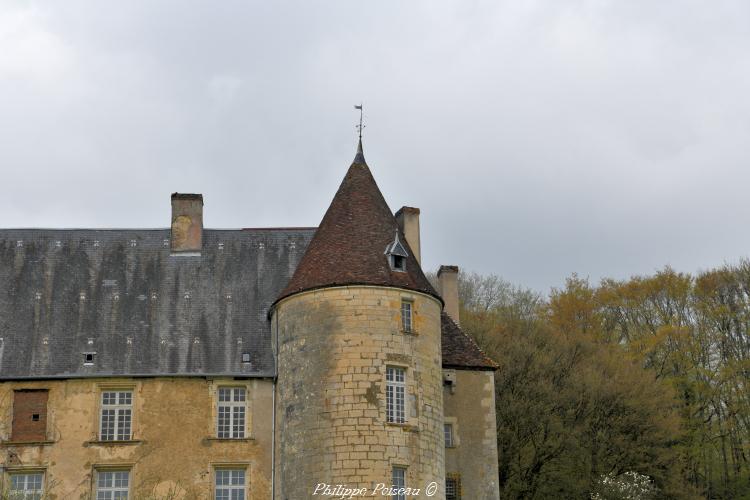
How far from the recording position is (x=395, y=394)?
25188mm

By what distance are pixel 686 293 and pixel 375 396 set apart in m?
24.5

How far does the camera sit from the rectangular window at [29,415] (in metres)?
26.5

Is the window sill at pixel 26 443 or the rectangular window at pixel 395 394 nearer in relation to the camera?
the rectangular window at pixel 395 394

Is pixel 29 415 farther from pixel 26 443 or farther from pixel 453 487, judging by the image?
pixel 453 487

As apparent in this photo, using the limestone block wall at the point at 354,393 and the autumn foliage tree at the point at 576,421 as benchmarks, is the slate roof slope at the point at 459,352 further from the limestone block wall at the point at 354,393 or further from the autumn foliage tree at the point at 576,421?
the autumn foliage tree at the point at 576,421

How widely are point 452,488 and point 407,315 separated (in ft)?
17.0

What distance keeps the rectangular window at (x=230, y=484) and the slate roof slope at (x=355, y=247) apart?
4.30m

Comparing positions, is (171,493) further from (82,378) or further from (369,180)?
(369,180)

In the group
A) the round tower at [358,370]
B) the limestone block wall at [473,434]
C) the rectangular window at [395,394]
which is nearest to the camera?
the round tower at [358,370]

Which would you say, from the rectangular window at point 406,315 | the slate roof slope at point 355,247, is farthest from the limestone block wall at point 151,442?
the rectangular window at point 406,315

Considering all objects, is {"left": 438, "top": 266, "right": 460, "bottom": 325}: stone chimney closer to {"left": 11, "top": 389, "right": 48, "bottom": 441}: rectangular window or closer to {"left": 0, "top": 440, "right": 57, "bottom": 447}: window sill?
{"left": 11, "top": 389, "right": 48, "bottom": 441}: rectangular window

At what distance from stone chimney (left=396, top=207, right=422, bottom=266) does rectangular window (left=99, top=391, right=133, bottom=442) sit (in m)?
8.53

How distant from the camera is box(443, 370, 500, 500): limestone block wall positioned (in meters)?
28.5

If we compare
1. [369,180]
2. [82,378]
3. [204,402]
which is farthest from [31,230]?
[369,180]
